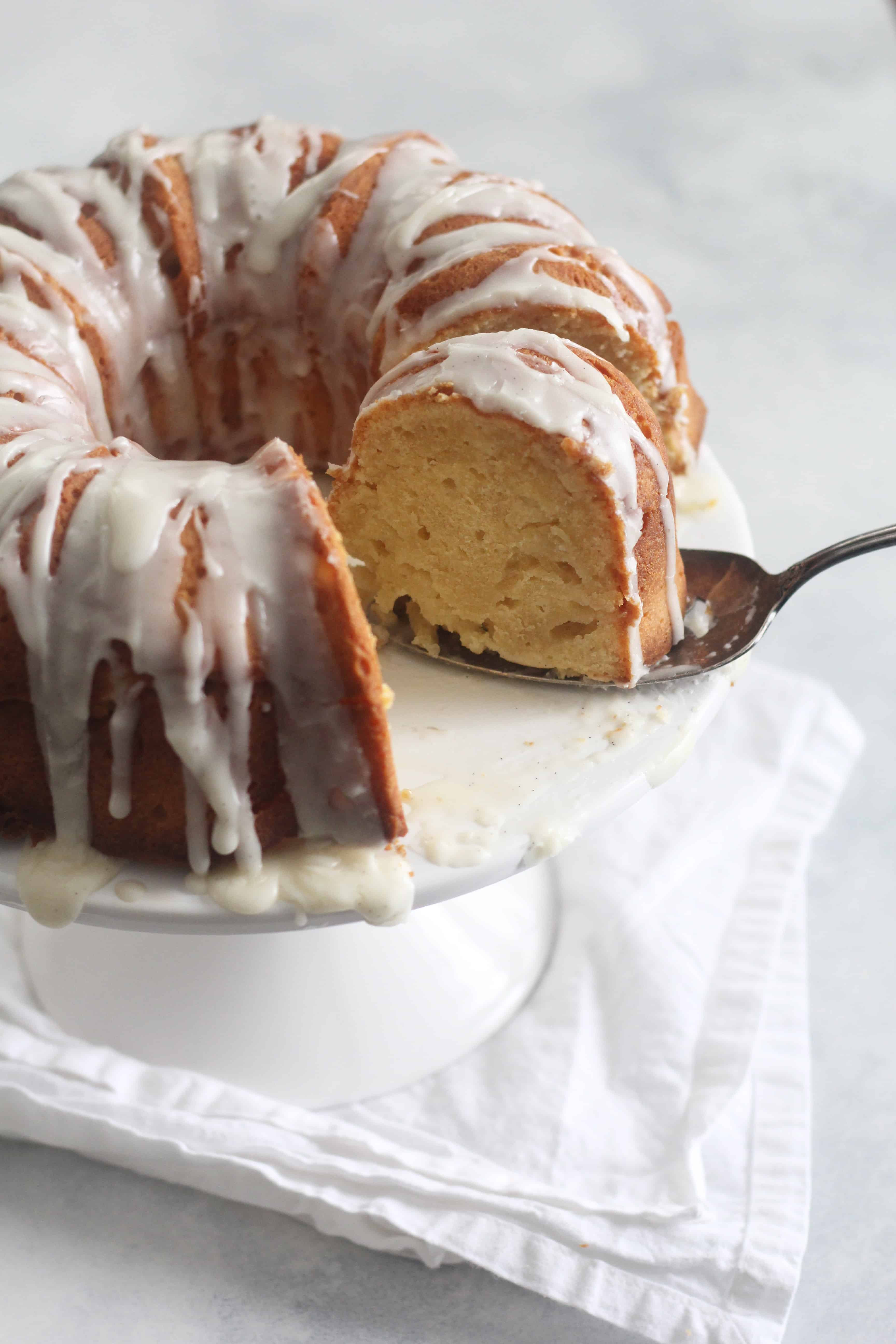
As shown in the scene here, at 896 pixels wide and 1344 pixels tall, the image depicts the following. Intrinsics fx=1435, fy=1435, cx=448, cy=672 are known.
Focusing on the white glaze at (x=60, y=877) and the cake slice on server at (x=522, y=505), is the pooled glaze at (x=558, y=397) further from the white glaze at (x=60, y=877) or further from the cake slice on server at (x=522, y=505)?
the white glaze at (x=60, y=877)

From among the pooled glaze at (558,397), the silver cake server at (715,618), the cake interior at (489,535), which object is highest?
the pooled glaze at (558,397)

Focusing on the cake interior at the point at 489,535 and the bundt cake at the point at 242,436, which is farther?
the cake interior at the point at 489,535

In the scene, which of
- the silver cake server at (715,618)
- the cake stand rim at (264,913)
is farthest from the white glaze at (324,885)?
the silver cake server at (715,618)

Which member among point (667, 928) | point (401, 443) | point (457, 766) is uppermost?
point (401, 443)

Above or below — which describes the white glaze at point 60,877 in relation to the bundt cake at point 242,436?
below

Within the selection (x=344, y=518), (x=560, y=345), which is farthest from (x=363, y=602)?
(x=560, y=345)

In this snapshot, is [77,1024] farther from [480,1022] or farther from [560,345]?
[560,345]
